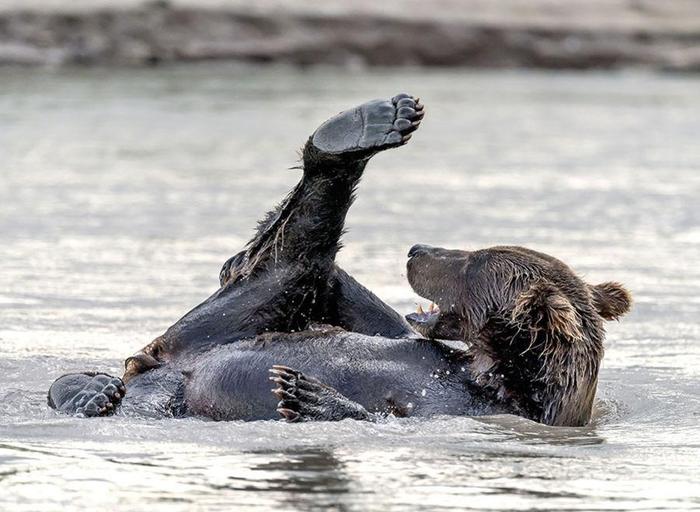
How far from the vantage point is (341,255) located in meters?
11.3

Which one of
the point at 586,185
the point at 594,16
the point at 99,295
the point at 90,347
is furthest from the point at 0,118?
the point at 594,16

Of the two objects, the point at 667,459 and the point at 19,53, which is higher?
the point at 19,53

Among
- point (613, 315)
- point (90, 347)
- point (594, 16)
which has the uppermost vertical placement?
point (594, 16)

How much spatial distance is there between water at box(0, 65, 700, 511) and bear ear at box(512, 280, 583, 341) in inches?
16.8

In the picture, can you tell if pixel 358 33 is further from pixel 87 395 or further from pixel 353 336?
pixel 87 395

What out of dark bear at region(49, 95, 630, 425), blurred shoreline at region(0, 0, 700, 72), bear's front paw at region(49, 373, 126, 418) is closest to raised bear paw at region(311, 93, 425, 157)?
dark bear at region(49, 95, 630, 425)

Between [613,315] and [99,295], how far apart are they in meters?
3.87

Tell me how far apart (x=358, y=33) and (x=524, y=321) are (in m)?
24.5

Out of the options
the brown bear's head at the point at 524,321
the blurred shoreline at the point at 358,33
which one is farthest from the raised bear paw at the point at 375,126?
the blurred shoreline at the point at 358,33

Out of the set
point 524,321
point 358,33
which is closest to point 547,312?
point 524,321

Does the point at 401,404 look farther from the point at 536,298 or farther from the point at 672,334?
the point at 672,334

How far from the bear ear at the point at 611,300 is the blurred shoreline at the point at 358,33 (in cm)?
2136

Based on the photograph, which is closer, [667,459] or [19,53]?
[667,459]

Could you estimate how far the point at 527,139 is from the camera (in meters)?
19.4
